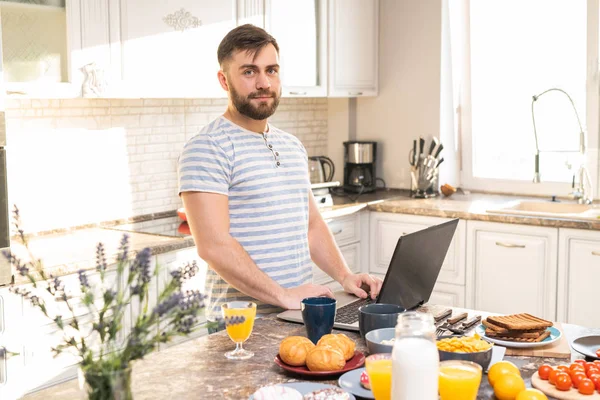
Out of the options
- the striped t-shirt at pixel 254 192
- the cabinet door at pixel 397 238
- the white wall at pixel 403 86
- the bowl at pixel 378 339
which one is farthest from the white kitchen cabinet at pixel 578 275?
the bowl at pixel 378 339

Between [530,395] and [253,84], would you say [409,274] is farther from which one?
[253,84]

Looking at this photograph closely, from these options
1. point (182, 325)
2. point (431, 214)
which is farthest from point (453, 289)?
point (182, 325)

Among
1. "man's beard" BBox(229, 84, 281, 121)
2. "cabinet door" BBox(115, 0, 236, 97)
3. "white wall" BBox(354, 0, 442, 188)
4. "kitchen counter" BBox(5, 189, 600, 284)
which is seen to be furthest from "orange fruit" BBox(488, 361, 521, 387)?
"white wall" BBox(354, 0, 442, 188)

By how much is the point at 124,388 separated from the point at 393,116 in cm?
404

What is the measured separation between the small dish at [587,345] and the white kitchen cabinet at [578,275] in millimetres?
2011

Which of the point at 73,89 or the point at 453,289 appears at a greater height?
the point at 73,89

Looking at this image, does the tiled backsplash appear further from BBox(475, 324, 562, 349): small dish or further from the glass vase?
the glass vase

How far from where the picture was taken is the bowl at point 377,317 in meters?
1.83

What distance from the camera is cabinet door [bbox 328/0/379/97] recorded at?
4.60m

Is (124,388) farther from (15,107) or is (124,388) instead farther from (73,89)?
(15,107)

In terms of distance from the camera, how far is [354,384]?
1.63 m

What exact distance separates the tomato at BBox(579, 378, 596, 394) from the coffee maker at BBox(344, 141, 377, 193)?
3.42 meters

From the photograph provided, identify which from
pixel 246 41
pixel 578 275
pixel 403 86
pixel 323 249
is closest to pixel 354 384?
pixel 323 249

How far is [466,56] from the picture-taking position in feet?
16.1
